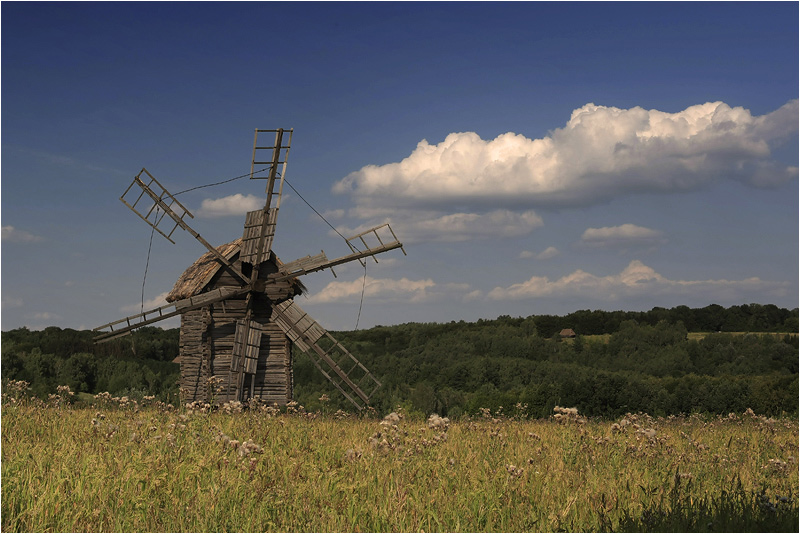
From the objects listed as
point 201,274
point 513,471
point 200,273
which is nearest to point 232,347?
point 201,274

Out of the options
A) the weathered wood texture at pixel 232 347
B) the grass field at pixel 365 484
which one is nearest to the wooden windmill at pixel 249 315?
the weathered wood texture at pixel 232 347

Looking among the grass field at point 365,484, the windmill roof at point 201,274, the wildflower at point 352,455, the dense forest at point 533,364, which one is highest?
the windmill roof at point 201,274

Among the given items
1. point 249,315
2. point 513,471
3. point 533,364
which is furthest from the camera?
point 533,364

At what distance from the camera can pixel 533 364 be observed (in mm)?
50250

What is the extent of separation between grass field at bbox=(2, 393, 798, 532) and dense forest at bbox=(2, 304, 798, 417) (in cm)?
439

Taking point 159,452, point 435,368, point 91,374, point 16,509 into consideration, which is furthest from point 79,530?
point 435,368

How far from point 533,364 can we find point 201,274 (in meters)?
35.8

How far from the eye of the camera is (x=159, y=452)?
6062 millimetres

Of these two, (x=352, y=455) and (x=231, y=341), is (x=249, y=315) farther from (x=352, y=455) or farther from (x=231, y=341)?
(x=352, y=455)

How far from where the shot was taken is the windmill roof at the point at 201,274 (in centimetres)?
1919

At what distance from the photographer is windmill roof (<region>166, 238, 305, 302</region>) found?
1919 cm

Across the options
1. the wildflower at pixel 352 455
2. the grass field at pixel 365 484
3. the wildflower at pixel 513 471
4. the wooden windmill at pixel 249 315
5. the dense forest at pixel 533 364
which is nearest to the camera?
the grass field at pixel 365 484

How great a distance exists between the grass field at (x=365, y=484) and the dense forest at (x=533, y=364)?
439 cm

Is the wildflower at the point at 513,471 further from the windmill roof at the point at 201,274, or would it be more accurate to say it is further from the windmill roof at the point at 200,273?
the windmill roof at the point at 200,273
